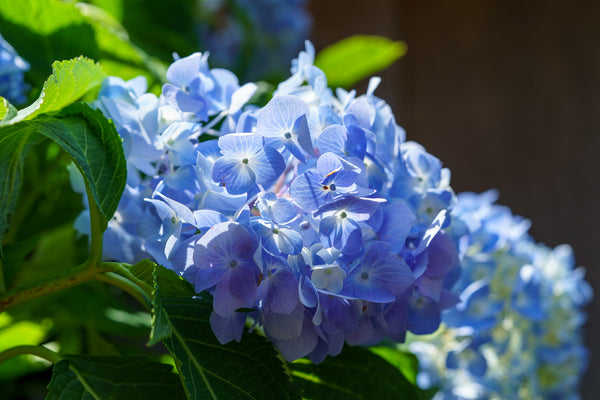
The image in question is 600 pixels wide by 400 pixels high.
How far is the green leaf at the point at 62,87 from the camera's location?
0.86 feet

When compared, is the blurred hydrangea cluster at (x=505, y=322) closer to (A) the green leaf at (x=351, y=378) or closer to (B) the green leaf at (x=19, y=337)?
(A) the green leaf at (x=351, y=378)

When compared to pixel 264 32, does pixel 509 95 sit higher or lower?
lower

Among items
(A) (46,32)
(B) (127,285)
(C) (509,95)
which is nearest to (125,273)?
(B) (127,285)

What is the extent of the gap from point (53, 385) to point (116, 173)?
0.10 metres

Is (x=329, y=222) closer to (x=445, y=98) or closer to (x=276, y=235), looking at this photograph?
(x=276, y=235)

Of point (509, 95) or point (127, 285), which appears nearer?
point (127, 285)

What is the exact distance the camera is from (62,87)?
28 cm

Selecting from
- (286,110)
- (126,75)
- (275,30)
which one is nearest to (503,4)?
(275,30)

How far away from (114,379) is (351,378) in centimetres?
14

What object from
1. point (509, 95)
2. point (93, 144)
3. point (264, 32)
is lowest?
point (509, 95)

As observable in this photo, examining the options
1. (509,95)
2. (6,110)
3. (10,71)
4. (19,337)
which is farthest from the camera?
(509,95)

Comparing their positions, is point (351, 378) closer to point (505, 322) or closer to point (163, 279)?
point (163, 279)

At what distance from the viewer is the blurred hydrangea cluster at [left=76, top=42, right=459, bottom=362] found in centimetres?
26

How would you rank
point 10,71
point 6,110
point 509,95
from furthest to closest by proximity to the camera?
point 509,95 → point 10,71 → point 6,110
